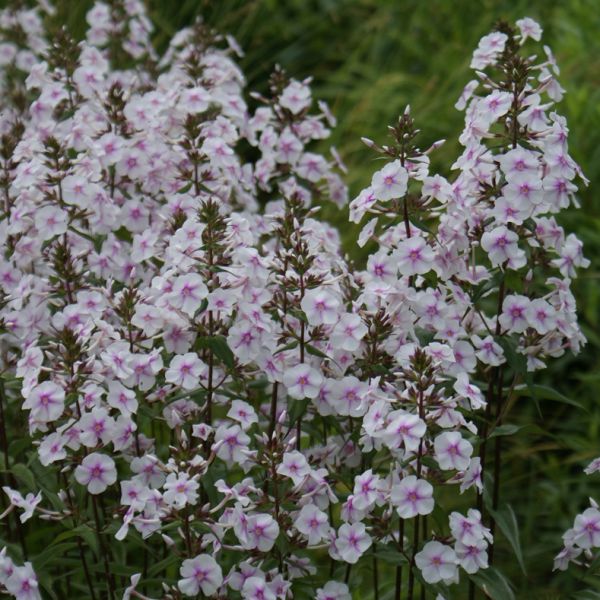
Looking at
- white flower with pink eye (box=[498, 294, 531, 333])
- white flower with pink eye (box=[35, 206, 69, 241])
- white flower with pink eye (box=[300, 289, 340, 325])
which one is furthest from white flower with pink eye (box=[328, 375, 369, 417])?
white flower with pink eye (box=[35, 206, 69, 241])

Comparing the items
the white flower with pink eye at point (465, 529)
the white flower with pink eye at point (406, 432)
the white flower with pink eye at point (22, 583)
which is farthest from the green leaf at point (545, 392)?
the white flower with pink eye at point (22, 583)

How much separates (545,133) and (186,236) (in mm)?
877

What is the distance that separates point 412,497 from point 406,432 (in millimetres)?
173

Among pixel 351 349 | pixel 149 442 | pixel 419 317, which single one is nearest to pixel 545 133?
pixel 419 317

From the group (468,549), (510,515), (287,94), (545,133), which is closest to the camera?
(468,549)

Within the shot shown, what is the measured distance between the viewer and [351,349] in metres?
2.56

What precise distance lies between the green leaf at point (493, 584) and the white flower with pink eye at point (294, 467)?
0.49 meters

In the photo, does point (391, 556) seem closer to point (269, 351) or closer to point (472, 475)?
point (472, 475)

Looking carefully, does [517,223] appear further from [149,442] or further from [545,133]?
[149,442]

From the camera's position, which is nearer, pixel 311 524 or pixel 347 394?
pixel 311 524

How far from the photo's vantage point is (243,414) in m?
2.69

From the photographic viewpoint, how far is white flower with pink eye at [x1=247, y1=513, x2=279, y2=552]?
2.48 metres

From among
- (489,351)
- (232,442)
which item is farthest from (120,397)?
(489,351)

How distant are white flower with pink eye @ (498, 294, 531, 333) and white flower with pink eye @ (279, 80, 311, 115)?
106 cm
